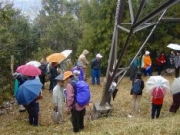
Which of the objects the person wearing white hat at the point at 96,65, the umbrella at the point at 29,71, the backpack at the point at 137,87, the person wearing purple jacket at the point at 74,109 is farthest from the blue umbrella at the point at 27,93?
the person wearing white hat at the point at 96,65

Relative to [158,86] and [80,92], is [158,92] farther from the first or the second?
[80,92]

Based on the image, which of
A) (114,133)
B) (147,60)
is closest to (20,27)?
(147,60)

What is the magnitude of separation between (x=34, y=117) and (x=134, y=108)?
3445 millimetres

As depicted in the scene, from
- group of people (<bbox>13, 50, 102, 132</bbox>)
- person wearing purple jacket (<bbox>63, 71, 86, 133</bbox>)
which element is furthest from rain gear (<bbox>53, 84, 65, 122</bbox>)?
person wearing purple jacket (<bbox>63, 71, 86, 133</bbox>)

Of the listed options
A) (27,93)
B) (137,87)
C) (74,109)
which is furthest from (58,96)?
(137,87)

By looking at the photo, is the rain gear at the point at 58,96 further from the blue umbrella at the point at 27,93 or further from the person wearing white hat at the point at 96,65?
the person wearing white hat at the point at 96,65

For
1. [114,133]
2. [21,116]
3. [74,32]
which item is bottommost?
[21,116]

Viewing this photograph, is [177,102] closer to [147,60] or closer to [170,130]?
[170,130]

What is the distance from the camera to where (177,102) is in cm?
941

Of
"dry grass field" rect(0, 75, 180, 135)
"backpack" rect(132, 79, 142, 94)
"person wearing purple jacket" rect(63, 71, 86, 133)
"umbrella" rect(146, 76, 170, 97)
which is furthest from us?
"backpack" rect(132, 79, 142, 94)

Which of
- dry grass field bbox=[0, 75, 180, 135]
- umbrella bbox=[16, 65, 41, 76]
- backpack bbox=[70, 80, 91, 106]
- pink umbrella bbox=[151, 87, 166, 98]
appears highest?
umbrella bbox=[16, 65, 41, 76]

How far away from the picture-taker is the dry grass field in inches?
212

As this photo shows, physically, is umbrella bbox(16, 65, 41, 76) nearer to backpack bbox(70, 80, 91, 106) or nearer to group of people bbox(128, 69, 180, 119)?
backpack bbox(70, 80, 91, 106)

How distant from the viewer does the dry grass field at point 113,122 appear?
5377 millimetres
